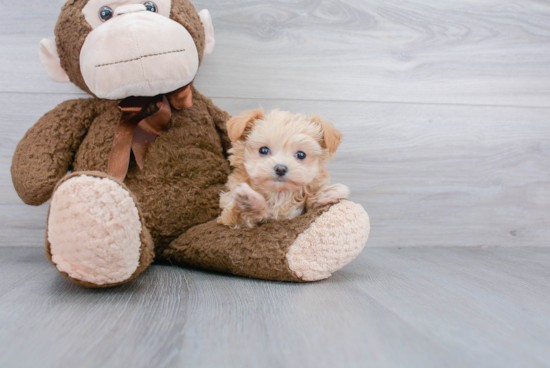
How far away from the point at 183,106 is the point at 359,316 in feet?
1.91

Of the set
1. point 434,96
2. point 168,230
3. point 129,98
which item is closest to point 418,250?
point 434,96

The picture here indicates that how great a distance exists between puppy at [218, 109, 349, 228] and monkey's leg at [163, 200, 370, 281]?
0.11ft

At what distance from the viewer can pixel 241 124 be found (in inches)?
30.5

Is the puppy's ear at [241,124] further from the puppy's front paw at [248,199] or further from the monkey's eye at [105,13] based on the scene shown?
the monkey's eye at [105,13]

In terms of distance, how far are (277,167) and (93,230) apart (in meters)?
0.32

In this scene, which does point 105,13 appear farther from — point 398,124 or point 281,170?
point 398,124

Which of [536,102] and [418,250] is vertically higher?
[536,102]

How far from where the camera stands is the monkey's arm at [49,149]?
2.62 ft

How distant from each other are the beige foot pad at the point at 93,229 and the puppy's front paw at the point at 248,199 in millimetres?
188

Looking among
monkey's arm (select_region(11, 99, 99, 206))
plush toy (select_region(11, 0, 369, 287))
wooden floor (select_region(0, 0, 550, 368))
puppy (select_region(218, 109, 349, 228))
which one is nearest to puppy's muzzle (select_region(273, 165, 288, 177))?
puppy (select_region(218, 109, 349, 228))

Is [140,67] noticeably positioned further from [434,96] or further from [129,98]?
[434,96]

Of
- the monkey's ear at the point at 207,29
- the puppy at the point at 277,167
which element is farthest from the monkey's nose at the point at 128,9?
the puppy at the point at 277,167

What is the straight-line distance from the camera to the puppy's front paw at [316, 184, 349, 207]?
0.79m

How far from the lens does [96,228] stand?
0.61 meters
